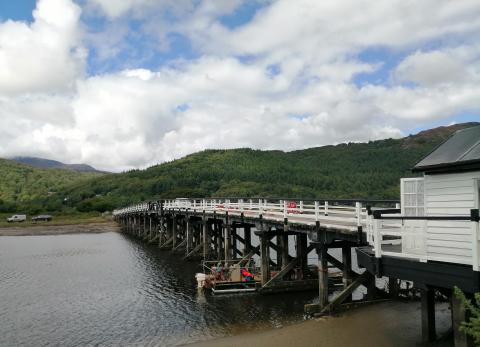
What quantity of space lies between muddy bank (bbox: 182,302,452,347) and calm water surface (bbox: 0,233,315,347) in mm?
1867

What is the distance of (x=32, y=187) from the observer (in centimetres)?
19538

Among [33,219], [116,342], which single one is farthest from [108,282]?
[33,219]

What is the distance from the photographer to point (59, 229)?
80188 mm

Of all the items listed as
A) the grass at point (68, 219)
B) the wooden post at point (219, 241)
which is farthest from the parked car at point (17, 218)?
the wooden post at point (219, 241)

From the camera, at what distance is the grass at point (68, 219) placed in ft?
289

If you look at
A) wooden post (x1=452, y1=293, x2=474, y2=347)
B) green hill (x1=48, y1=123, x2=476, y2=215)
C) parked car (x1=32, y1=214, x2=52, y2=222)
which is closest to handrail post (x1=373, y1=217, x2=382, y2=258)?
wooden post (x1=452, y1=293, x2=474, y2=347)

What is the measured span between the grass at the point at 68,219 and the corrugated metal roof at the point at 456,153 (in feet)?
295

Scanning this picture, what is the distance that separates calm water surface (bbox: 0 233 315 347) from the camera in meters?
17.0

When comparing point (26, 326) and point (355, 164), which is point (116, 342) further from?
point (355, 164)

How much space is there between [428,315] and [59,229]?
261 feet

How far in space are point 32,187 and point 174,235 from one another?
17822cm

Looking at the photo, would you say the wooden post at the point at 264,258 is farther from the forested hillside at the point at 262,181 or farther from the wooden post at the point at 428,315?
the forested hillside at the point at 262,181

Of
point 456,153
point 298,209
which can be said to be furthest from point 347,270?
point 456,153

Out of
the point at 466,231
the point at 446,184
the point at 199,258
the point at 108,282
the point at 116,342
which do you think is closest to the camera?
the point at 466,231
